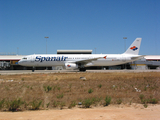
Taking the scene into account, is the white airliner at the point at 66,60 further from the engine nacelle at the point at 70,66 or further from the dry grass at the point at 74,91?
the dry grass at the point at 74,91

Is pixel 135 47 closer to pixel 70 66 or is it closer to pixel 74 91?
pixel 70 66

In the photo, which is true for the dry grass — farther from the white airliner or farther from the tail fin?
the tail fin

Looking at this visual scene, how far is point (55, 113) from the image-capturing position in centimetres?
694

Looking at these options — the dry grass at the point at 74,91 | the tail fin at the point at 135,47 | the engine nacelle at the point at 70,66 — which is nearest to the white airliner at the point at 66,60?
the engine nacelle at the point at 70,66

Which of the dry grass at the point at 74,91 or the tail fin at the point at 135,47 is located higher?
the tail fin at the point at 135,47

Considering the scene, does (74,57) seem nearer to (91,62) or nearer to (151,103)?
(91,62)

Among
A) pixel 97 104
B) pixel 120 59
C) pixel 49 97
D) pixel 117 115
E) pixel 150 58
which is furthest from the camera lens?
pixel 150 58

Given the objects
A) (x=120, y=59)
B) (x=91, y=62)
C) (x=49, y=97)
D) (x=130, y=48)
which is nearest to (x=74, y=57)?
(x=91, y=62)

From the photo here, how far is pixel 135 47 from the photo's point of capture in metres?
38.8

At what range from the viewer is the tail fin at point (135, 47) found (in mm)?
38625

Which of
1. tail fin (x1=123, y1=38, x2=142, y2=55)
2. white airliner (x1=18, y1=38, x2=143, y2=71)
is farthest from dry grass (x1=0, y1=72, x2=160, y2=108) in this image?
tail fin (x1=123, y1=38, x2=142, y2=55)

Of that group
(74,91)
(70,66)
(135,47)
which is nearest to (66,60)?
(70,66)

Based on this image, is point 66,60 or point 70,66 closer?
point 70,66

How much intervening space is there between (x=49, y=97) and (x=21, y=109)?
234 cm
